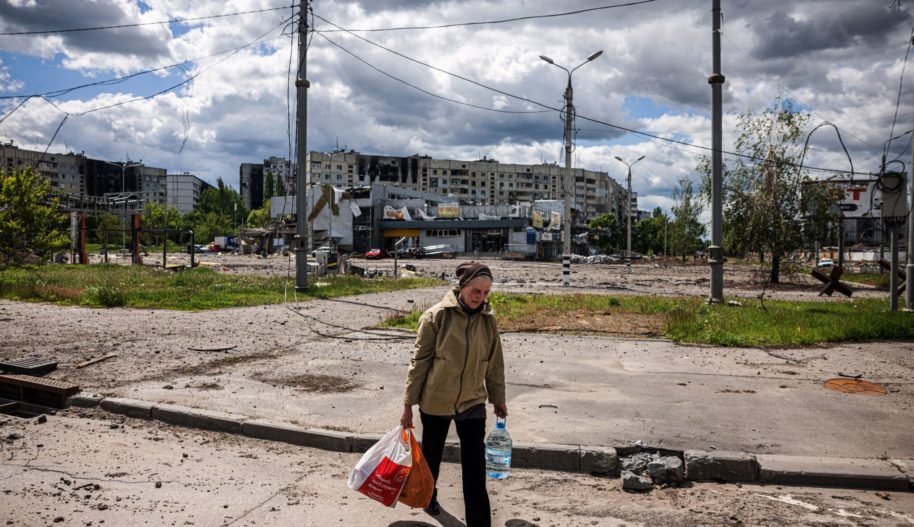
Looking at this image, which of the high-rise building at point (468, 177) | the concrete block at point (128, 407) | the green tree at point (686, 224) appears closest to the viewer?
the concrete block at point (128, 407)

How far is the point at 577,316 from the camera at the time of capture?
14.2 metres

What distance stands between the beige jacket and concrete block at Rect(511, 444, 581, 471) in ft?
4.87

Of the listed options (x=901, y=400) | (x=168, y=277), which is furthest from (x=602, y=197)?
(x=901, y=400)

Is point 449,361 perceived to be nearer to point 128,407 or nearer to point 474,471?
point 474,471

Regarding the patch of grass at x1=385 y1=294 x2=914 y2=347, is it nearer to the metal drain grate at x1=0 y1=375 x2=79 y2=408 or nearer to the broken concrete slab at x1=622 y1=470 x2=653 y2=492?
the metal drain grate at x1=0 y1=375 x2=79 y2=408

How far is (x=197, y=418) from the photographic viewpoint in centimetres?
600

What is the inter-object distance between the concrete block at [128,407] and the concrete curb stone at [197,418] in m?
0.09

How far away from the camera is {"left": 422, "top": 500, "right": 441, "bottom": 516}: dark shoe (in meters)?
4.12

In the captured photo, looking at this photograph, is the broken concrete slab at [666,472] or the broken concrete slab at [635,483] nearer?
the broken concrete slab at [635,483]

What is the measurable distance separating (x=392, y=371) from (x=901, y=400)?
627 cm

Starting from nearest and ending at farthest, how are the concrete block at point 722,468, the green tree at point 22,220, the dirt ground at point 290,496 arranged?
the dirt ground at point 290,496 → the concrete block at point 722,468 → the green tree at point 22,220

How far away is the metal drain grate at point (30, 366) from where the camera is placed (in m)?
7.36

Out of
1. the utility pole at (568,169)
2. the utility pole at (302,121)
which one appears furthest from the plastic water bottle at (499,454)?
the utility pole at (568,169)

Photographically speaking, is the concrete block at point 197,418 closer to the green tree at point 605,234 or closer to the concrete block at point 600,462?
the concrete block at point 600,462
